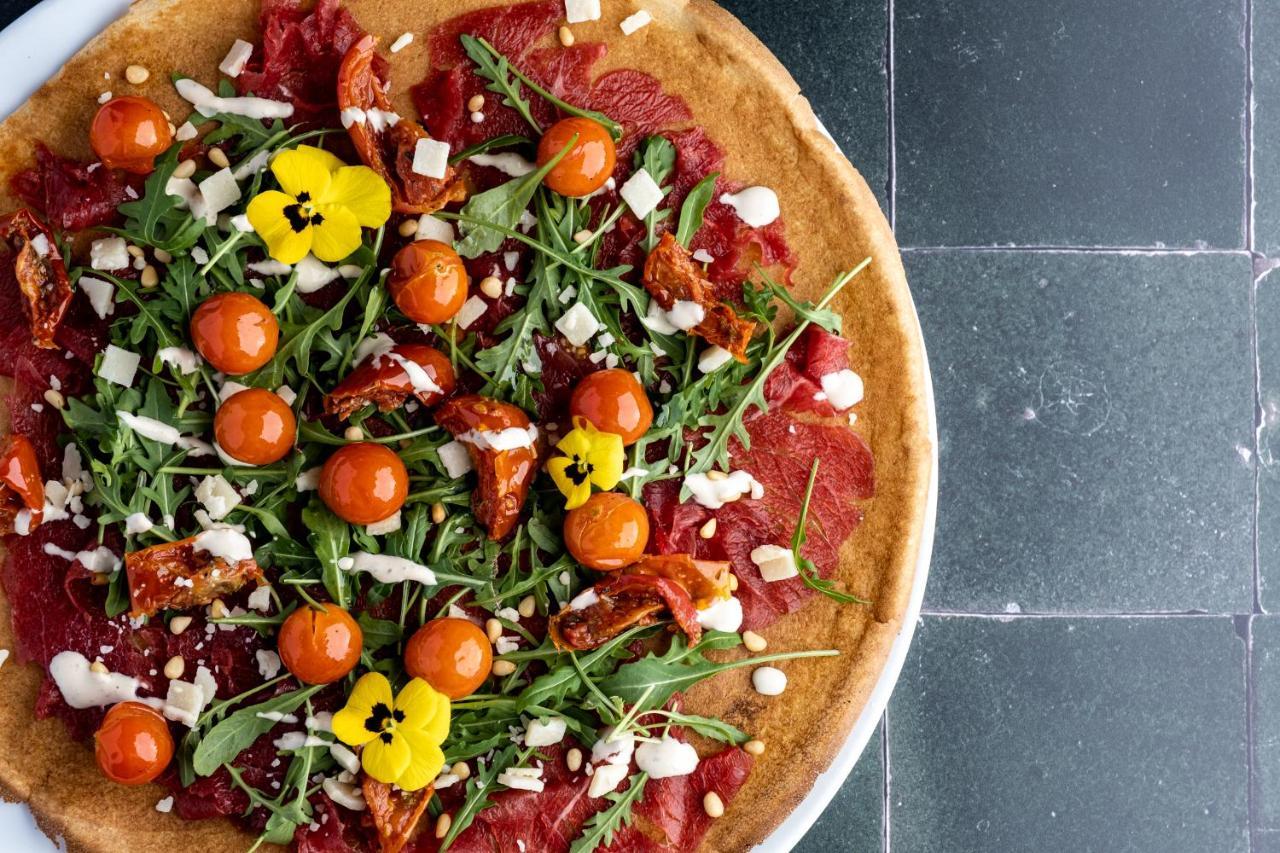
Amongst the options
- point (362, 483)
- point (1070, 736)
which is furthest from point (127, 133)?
point (1070, 736)

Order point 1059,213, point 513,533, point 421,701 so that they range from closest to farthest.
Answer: point 421,701
point 513,533
point 1059,213

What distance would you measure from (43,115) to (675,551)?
1.92 meters

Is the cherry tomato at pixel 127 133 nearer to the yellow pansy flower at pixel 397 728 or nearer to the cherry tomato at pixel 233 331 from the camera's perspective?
the cherry tomato at pixel 233 331

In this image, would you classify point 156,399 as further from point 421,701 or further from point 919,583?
point 919,583

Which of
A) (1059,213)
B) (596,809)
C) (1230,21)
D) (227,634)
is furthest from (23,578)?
(1230,21)

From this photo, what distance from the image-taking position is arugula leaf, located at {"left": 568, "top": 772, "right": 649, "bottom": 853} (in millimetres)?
2701

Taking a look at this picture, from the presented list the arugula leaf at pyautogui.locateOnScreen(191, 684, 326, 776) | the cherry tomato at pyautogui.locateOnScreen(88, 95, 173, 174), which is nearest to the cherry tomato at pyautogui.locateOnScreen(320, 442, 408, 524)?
the arugula leaf at pyautogui.locateOnScreen(191, 684, 326, 776)

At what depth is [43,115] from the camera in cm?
263

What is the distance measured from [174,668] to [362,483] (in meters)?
0.71

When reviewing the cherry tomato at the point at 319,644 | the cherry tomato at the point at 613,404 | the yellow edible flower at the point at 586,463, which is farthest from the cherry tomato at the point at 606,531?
the cherry tomato at the point at 319,644

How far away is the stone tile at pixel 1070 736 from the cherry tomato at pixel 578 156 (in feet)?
5.81

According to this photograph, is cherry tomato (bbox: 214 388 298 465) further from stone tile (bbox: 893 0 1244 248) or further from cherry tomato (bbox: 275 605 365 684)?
stone tile (bbox: 893 0 1244 248)

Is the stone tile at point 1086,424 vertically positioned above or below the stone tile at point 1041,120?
below

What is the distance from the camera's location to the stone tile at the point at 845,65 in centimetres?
327
